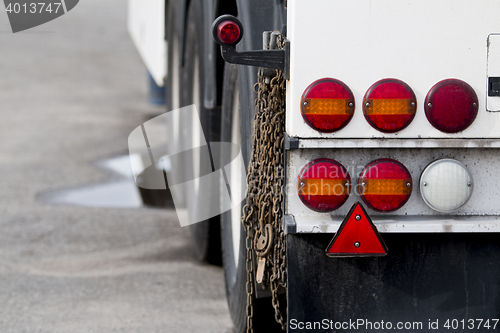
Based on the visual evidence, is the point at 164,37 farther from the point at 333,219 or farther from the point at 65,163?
the point at 333,219

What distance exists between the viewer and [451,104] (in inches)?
73.6

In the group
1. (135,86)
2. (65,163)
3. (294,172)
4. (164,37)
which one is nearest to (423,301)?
(294,172)

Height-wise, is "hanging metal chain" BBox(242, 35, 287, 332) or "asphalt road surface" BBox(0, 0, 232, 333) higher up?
"hanging metal chain" BBox(242, 35, 287, 332)

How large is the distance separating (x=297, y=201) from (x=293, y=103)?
1.02 ft

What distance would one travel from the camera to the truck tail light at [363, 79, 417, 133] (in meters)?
1.87

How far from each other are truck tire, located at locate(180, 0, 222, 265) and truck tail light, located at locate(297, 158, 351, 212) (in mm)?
1499

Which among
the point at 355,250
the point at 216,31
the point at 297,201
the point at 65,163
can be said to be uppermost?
the point at 216,31

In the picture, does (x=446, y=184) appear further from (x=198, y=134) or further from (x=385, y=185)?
(x=198, y=134)

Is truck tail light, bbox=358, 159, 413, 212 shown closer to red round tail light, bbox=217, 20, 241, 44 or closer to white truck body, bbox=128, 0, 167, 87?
red round tail light, bbox=217, 20, 241, 44

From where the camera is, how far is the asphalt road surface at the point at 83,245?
10.9 feet

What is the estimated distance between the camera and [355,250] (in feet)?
6.26

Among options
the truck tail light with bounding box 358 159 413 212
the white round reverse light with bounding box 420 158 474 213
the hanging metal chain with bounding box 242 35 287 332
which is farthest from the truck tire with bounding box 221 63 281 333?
the white round reverse light with bounding box 420 158 474 213
